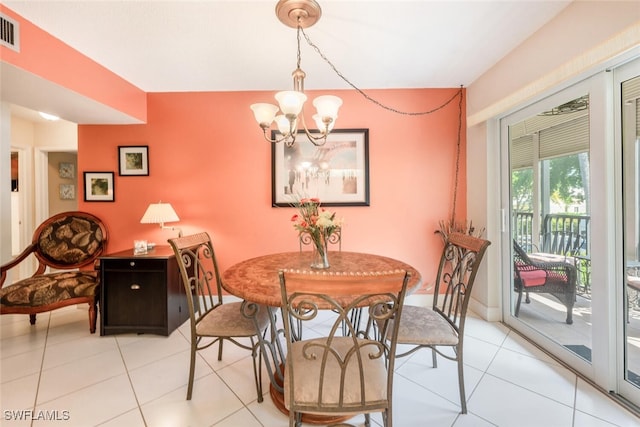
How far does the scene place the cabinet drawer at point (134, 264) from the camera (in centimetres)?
236

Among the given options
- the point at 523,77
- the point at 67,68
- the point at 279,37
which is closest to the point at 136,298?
the point at 67,68

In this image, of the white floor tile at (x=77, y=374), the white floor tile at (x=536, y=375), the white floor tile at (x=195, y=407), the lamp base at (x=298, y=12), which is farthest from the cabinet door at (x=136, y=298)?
the white floor tile at (x=536, y=375)

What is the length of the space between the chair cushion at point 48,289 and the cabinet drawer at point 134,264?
0.87 feet

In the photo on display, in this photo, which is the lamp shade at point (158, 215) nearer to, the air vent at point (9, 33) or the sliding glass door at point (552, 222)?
the air vent at point (9, 33)

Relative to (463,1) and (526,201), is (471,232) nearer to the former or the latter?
(526,201)

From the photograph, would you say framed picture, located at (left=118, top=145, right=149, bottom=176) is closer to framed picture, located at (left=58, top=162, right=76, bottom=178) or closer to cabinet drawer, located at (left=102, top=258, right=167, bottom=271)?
cabinet drawer, located at (left=102, top=258, right=167, bottom=271)

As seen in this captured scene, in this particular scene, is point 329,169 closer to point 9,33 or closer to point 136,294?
point 136,294

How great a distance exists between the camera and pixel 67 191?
4.56 m

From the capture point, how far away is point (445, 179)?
2916 millimetres

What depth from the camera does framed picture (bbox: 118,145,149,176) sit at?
2946mm

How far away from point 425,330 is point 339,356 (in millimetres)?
738

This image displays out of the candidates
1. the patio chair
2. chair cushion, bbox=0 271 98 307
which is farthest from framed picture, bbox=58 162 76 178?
the patio chair

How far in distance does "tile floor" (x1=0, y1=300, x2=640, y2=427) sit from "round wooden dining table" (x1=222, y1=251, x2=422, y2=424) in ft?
0.56

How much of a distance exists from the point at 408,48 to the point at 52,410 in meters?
3.53
